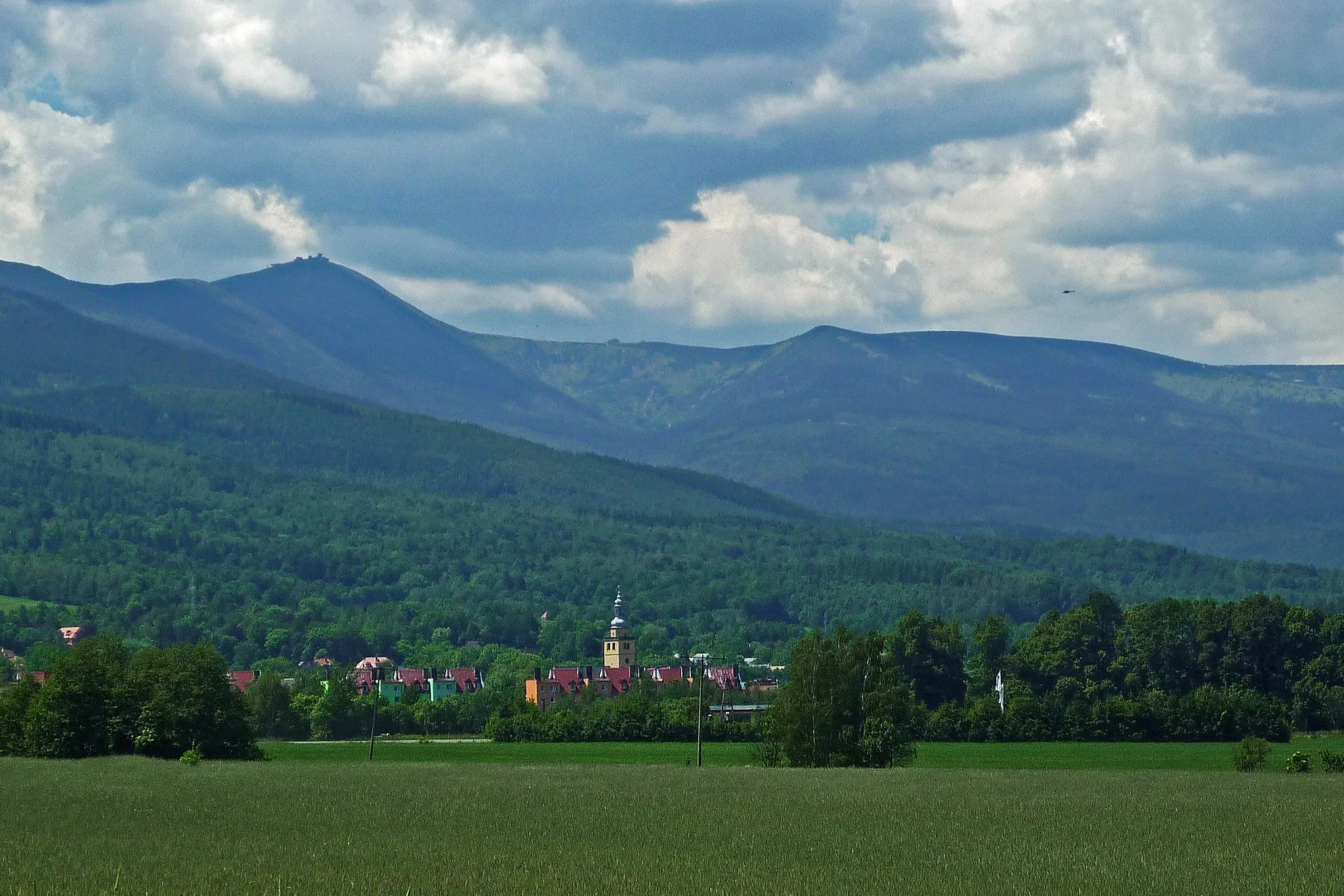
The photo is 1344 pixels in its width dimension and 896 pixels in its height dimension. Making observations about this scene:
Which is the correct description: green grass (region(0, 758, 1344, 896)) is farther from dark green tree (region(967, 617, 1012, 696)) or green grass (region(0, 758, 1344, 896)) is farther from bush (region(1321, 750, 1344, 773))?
dark green tree (region(967, 617, 1012, 696))

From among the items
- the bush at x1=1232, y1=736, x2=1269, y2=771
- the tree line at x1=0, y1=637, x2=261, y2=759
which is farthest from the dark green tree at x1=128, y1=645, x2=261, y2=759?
the bush at x1=1232, y1=736, x2=1269, y2=771

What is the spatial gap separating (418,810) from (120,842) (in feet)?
43.7

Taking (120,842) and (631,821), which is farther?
(631,821)

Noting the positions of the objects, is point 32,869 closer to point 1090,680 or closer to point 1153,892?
point 1153,892

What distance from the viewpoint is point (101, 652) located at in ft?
316

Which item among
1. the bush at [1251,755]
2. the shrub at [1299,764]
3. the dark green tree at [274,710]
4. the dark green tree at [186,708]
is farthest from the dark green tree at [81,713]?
the shrub at [1299,764]

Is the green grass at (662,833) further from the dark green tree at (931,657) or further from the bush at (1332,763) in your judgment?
the dark green tree at (931,657)

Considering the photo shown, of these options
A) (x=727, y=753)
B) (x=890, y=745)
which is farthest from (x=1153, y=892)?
(x=727, y=753)

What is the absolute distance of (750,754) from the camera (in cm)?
10706

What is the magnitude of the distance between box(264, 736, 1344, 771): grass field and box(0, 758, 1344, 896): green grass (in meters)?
17.4

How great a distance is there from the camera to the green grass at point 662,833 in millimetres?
43344

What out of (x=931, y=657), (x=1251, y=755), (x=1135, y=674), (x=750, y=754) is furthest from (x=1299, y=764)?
(x=1135, y=674)

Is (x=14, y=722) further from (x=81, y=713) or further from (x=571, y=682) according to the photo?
(x=571, y=682)

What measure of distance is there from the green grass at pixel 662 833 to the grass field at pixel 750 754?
17.4 m
